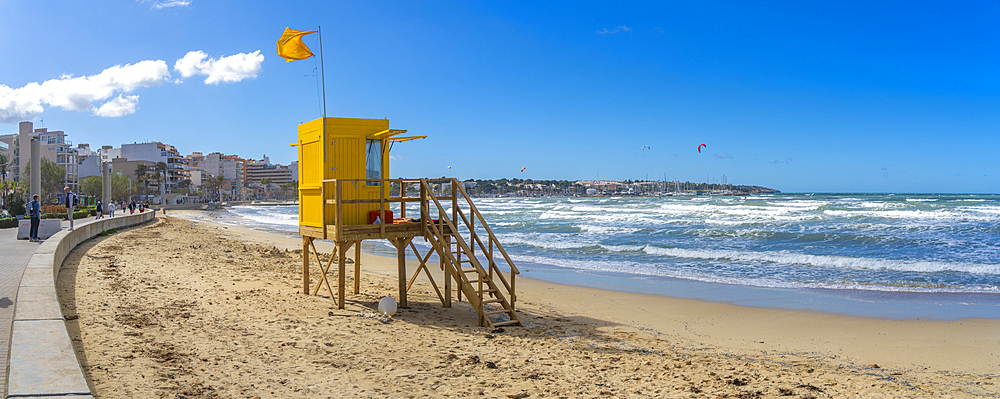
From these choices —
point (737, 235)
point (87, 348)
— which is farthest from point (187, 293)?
point (737, 235)

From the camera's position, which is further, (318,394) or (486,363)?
(486,363)

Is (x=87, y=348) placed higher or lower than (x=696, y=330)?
higher

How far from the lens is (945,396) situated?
569 centimetres

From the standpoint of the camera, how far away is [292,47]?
10.5 m

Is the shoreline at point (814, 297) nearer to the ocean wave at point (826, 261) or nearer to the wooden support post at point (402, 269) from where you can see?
the ocean wave at point (826, 261)

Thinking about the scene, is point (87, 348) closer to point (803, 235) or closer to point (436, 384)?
point (436, 384)

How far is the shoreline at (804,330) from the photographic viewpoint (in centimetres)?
759

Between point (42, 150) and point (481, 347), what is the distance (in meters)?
123

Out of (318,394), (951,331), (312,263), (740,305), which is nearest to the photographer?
(318,394)

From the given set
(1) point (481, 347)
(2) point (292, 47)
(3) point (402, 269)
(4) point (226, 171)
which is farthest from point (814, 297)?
(4) point (226, 171)

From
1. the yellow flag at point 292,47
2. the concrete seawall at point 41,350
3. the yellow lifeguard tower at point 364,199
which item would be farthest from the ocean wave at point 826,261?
the concrete seawall at point 41,350

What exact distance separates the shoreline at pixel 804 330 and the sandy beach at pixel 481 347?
0.14ft

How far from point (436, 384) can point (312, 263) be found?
479 inches

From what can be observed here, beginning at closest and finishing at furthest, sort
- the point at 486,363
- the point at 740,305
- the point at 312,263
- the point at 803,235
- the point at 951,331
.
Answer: the point at 486,363
the point at 951,331
the point at 740,305
the point at 312,263
the point at 803,235
